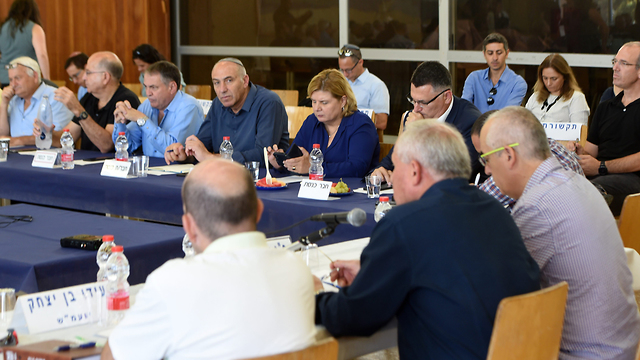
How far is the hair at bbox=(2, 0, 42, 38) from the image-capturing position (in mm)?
6762

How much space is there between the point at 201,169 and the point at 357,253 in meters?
0.94

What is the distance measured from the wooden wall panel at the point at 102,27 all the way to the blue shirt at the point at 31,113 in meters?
2.62

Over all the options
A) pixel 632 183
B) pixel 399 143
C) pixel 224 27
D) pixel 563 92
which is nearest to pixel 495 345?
pixel 399 143

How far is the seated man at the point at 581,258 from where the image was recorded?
1.75 metres

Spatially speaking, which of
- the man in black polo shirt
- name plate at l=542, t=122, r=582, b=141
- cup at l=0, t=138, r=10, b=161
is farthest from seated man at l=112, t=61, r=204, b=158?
the man in black polo shirt

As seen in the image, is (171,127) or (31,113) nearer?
(171,127)

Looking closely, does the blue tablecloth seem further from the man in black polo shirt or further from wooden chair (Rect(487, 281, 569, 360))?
the man in black polo shirt

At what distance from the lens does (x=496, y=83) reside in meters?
5.79

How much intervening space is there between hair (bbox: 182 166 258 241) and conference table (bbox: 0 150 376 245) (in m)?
1.35

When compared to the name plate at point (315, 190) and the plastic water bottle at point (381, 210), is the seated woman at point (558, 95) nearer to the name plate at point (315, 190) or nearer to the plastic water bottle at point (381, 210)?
the name plate at point (315, 190)

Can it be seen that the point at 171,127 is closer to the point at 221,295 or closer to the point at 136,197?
the point at 136,197

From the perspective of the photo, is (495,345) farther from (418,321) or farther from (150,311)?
(150,311)

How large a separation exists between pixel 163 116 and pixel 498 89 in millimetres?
2876

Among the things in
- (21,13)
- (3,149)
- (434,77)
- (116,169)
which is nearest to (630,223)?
(434,77)
